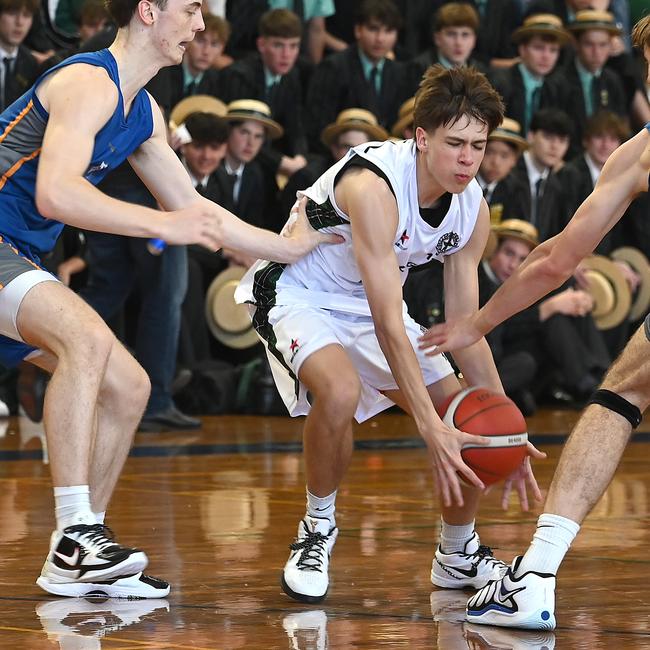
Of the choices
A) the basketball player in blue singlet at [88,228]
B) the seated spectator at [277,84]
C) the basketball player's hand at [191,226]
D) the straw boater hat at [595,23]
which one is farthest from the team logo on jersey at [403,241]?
the straw boater hat at [595,23]

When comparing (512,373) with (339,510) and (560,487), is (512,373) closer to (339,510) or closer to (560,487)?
(339,510)

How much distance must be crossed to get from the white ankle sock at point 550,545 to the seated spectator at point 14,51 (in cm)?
659

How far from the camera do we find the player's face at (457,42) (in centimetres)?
1143

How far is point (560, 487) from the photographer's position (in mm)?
4117

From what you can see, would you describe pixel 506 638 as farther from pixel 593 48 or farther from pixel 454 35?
pixel 593 48

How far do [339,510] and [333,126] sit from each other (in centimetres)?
470

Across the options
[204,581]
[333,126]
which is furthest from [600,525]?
[333,126]

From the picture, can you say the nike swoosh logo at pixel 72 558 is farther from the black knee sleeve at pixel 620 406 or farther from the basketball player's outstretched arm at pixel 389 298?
the black knee sleeve at pixel 620 406

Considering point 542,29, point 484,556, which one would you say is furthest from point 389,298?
point 542,29

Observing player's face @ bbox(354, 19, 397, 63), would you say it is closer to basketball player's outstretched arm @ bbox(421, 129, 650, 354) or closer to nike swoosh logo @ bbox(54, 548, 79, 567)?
basketball player's outstretched arm @ bbox(421, 129, 650, 354)

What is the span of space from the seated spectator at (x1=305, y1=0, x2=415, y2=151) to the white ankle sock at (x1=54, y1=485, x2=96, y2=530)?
6.95 m

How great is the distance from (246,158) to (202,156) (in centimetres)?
65

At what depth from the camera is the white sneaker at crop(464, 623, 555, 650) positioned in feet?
12.4

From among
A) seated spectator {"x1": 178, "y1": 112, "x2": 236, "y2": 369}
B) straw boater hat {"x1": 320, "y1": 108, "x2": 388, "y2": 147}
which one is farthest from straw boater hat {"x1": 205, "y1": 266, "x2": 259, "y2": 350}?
straw boater hat {"x1": 320, "y1": 108, "x2": 388, "y2": 147}
